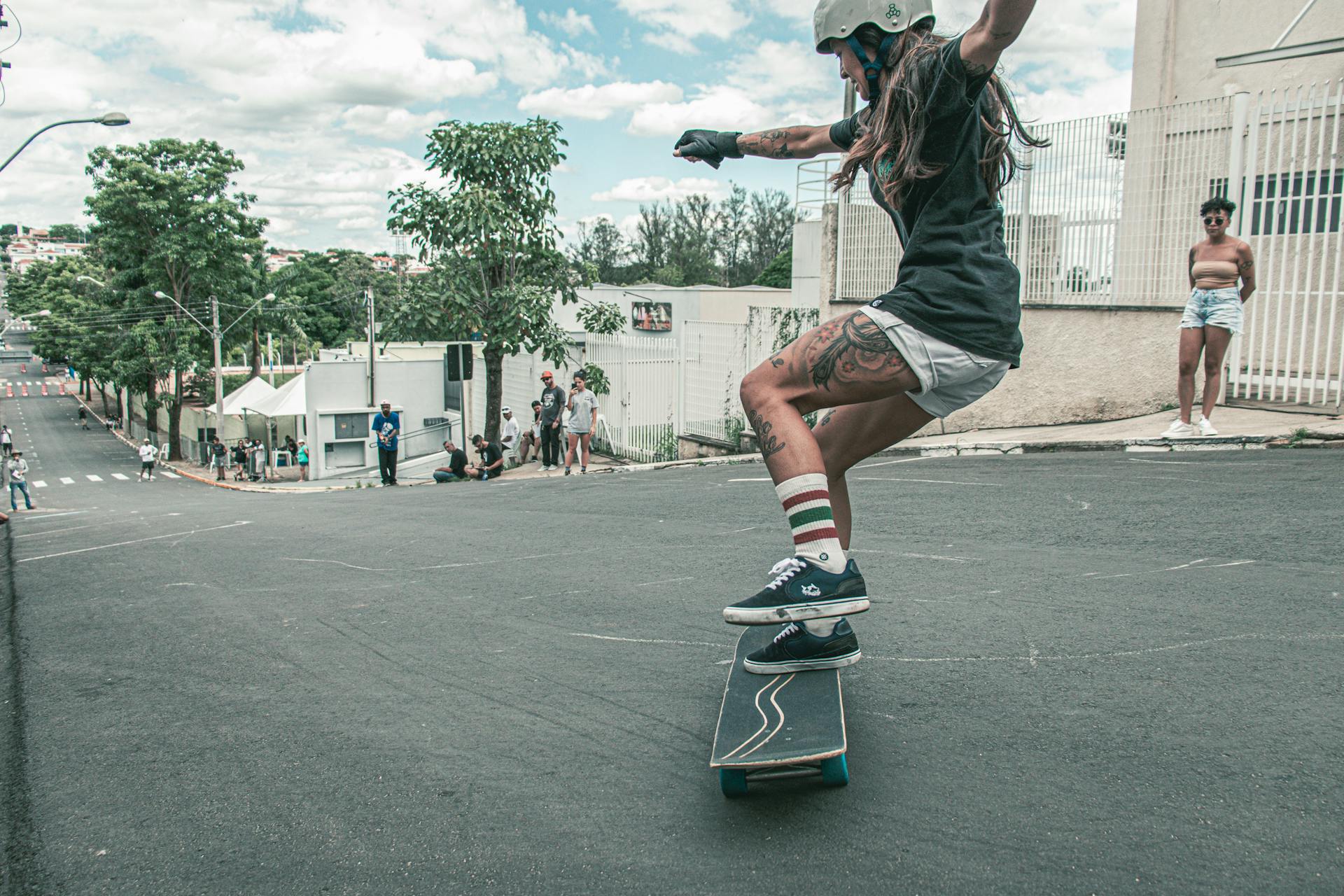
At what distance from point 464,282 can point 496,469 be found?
414cm

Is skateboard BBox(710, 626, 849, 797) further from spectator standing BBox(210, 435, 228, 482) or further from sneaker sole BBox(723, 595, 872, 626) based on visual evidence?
spectator standing BBox(210, 435, 228, 482)

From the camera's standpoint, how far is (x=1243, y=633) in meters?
3.05

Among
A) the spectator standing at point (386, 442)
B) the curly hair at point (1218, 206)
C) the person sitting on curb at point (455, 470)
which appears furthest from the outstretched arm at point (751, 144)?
the spectator standing at point (386, 442)

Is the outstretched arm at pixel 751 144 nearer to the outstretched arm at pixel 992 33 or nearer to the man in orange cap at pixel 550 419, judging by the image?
the outstretched arm at pixel 992 33

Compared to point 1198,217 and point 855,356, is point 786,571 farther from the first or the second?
point 1198,217

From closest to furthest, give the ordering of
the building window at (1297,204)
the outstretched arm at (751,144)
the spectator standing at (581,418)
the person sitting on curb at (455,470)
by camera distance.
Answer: the outstretched arm at (751,144) < the building window at (1297,204) < the spectator standing at (581,418) < the person sitting on curb at (455,470)

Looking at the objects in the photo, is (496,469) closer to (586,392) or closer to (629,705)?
(586,392)

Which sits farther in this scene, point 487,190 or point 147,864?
point 487,190

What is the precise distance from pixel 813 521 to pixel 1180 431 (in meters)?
7.07

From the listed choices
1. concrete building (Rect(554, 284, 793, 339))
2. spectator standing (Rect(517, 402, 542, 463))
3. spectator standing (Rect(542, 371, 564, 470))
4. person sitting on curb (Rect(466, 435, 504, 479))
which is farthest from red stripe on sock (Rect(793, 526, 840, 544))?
concrete building (Rect(554, 284, 793, 339))

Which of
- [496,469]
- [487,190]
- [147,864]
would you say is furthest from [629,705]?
[487,190]

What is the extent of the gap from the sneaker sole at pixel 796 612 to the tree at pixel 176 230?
4282 cm

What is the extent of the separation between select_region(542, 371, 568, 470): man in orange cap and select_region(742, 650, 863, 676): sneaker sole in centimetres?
1453

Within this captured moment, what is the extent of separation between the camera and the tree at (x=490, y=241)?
60.1 ft
